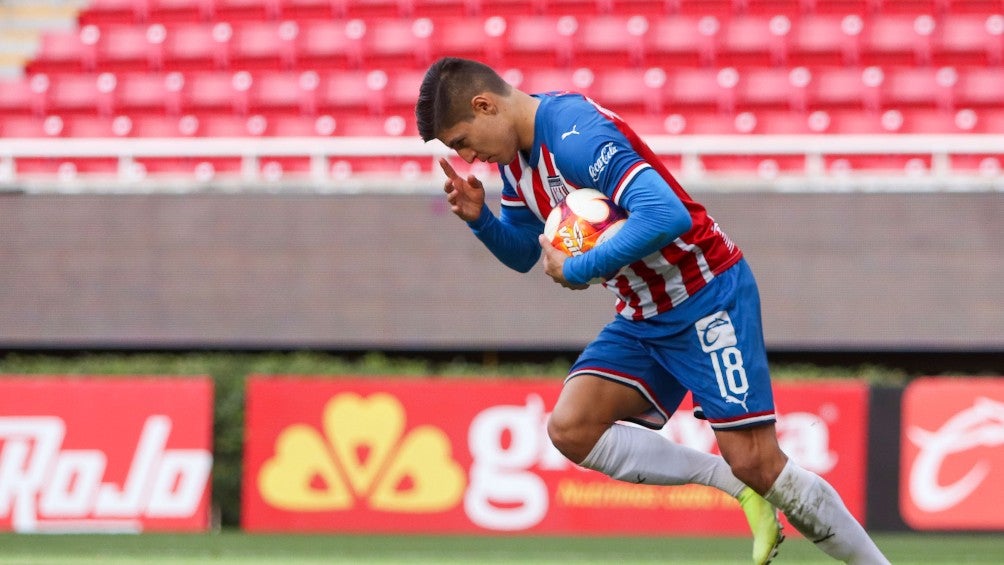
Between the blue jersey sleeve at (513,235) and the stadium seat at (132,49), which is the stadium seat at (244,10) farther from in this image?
the blue jersey sleeve at (513,235)

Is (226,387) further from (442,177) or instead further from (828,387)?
(828,387)

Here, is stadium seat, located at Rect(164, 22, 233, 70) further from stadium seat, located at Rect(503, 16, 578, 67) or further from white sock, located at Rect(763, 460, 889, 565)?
white sock, located at Rect(763, 460, 889, 565)

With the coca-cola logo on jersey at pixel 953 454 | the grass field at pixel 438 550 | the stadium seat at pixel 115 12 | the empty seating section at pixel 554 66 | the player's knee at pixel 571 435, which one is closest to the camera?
the player's knee at pixel 571 435

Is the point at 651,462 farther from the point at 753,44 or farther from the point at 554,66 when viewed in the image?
the point at 753,44

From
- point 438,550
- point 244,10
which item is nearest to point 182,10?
point 244,10

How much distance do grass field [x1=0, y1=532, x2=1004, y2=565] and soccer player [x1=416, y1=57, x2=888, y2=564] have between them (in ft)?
10.4

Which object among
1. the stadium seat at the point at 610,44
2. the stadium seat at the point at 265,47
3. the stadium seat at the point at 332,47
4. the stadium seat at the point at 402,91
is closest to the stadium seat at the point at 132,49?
the stadium seat at the point at 265,47

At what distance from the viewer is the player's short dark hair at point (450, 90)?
4.34 meters

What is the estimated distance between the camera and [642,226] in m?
4.14

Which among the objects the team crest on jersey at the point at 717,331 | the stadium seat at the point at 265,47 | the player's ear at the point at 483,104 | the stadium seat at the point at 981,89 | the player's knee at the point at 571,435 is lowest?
the player's knee at the point at 571,435

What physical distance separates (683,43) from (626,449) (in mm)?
9090

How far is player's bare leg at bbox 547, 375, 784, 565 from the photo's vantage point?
4.65 m

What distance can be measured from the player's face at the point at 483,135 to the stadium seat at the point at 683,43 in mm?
9060

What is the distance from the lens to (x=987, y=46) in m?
12.9
